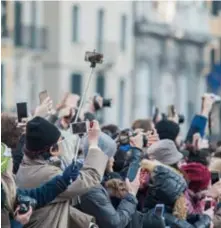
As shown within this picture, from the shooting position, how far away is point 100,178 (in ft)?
29.3

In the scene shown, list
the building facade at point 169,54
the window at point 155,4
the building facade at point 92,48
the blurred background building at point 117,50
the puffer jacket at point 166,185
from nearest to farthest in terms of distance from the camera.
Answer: the puffer jacket at point 166,185
the blurred background building at point 117,50
the building facade at point 92,48
the building facade at point 169,54
the window at point 155,4

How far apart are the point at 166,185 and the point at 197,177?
86 cm

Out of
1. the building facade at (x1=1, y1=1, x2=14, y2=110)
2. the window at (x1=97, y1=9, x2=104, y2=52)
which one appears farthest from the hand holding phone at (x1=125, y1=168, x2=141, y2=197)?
the window at (x1=97, y1=9, x2=104, y2=52)

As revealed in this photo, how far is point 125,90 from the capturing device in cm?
5375

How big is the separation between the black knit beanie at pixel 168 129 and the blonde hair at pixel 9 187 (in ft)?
13.3

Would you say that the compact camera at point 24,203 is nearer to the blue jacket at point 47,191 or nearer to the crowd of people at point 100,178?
the crowd of people at point 100,178

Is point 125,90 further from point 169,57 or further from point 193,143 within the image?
point 193,143

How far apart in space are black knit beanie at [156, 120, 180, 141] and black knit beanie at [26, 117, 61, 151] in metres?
3.35

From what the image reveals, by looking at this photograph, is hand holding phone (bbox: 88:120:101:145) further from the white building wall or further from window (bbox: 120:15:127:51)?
window (bbox: 120:15:127:51)

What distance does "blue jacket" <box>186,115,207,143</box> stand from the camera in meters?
13.2

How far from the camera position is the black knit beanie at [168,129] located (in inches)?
479

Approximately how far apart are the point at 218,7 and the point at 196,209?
172ft

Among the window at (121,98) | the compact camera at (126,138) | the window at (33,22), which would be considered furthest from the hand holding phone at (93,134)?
the window at (121,98)

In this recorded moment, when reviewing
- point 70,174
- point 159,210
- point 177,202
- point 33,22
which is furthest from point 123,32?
point 70,174
